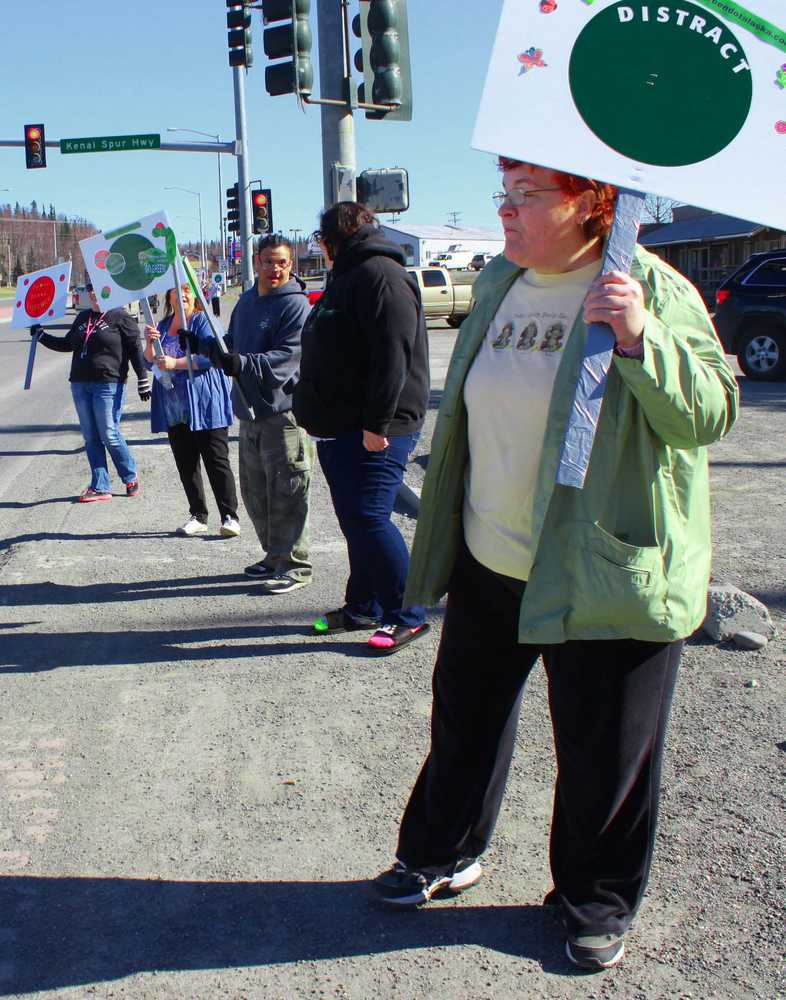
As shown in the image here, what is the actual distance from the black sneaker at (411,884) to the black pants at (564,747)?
0.11 ft

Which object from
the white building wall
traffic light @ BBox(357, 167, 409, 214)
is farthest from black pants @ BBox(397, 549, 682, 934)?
the white building wall

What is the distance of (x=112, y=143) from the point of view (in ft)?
80.7

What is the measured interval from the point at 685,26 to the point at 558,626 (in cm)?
123

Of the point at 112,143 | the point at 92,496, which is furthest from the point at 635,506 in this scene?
the point at 112,143

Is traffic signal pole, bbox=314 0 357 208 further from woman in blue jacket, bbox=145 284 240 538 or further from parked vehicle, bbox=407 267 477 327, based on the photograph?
parked vehicle, bbox=407 267 477 327

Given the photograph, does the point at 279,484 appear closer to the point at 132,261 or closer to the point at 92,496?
the point at 132,261

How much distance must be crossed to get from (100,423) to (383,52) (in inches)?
146

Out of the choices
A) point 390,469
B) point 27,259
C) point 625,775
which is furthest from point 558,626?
point 27,259

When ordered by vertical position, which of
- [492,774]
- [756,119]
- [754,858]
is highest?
[756,119]

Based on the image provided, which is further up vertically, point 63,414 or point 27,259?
point 27,259

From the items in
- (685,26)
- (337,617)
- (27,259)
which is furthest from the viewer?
(27,259)

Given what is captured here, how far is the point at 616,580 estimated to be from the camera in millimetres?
2258

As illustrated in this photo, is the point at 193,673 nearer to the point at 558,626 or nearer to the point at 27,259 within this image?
the point at 558,626

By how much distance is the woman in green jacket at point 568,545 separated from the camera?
88.2 inches
